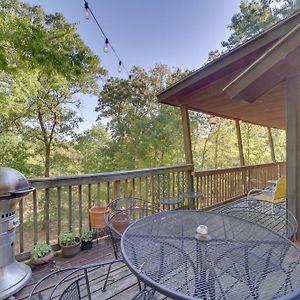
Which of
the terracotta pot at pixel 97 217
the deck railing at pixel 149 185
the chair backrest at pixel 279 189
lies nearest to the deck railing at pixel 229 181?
the deck railing at pixel 149 185

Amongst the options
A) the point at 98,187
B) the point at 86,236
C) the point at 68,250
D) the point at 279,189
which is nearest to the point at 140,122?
the point at 279,189

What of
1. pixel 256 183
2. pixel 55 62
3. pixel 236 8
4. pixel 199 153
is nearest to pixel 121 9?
pixel 55 62

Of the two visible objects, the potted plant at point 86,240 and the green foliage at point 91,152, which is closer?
the potted plant at point 86,240

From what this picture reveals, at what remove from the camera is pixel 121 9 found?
9227 mm

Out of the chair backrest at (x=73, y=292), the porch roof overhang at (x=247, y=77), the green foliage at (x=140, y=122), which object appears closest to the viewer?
the chair backrest at (x=73, y=292)

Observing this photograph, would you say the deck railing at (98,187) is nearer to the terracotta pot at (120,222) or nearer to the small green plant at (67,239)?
the small green plant at (67,239)

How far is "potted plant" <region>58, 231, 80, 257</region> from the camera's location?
292cm

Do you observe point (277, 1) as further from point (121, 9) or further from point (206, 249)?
point (206, 249)

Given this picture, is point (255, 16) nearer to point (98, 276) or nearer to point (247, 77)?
point (247, 77)

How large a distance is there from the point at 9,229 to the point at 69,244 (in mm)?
844

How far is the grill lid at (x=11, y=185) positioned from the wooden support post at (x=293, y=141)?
10.6ft

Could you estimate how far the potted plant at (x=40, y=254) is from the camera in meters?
2.64

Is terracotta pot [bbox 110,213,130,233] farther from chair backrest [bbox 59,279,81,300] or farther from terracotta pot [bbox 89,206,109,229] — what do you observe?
chair backrest [bbox 59,279,81,300]

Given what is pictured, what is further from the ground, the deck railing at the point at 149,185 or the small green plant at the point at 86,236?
the deck railing at the point at 149,185
